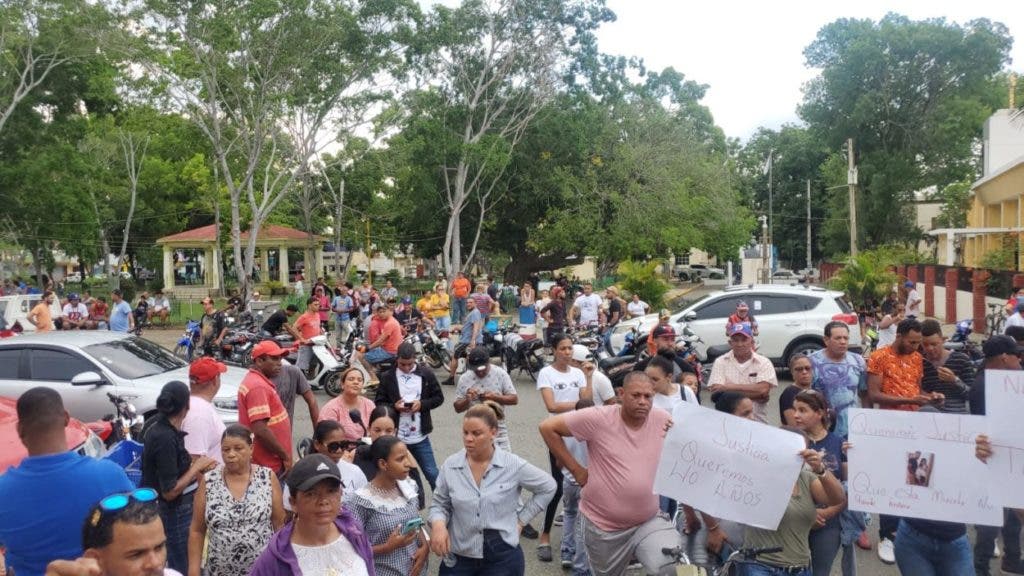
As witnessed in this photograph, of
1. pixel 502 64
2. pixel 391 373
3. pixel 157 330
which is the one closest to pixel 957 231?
pixel 502 64

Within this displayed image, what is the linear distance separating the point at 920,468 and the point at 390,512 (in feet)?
8.94

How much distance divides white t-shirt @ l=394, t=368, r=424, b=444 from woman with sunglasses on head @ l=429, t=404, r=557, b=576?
241cm

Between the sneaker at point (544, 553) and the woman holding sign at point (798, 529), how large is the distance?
224cm

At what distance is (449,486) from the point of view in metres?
4.42

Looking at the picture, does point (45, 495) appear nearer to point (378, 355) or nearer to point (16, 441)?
point (16, 441)

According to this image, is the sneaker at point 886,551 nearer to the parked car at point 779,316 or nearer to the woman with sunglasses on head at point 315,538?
the woman with sunglasses on head at point 315,538

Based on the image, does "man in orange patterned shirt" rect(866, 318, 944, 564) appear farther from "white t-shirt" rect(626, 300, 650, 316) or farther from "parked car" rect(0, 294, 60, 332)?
"parked car" rect(0, 294, 60, 332)

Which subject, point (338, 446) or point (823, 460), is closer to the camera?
point (823, 460)

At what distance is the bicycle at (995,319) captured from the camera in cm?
1503

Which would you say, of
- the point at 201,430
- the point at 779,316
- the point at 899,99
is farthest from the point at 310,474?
the point at 899,99

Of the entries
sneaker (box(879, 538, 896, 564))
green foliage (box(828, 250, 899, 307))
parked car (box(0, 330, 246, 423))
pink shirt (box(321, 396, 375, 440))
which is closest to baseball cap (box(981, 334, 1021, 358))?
sneaker (box(879, 538, 896, 564))

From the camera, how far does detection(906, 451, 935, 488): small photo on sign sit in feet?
14.5

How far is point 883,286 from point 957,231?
32.0 feet

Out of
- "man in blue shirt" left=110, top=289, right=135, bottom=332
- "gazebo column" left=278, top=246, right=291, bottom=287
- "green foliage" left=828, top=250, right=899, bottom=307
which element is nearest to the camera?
"man in blue shirt" left=110, top=289, right=135, bottom=332
